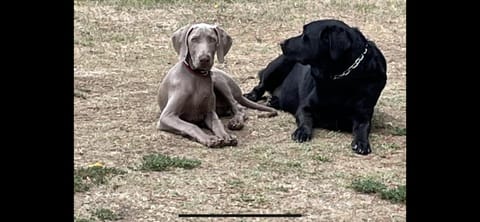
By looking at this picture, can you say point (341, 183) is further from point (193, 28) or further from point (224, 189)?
point (193, 28)

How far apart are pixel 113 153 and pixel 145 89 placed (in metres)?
2.34

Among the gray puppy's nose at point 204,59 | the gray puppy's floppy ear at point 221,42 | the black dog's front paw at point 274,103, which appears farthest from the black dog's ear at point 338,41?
the black dog's front paw at point 274,103

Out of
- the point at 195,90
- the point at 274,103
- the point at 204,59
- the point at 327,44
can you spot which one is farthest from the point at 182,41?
the point at 274,103

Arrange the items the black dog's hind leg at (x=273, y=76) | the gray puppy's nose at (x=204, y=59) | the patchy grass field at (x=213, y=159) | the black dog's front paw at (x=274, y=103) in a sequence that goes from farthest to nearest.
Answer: the black dog's hind leg at (x=273, y=76)
the black dog's front paw at (x=274, y=103)
the gray puppy's nose at (x=204, y=59)
the patchy grass field at (x=213, y=159)

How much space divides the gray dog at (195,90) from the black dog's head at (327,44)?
2.03ft

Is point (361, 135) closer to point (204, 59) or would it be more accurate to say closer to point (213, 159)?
point (213, 159)

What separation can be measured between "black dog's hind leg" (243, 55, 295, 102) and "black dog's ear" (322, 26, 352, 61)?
1359 millimetres

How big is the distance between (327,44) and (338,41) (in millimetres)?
97

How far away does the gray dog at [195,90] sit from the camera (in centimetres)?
681

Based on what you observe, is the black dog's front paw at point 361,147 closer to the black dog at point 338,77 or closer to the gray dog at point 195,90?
the black dog at point 338,77

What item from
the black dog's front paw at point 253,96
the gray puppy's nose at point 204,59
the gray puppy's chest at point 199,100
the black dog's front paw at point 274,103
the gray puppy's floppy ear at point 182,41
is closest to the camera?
the gray puppy's nose at point 204,59

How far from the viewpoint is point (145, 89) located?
8648 mm

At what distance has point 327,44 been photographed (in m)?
6.85

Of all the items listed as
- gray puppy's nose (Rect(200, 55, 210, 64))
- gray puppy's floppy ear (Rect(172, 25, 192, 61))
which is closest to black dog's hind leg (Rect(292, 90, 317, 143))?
gray puppy's nose (Rect(200, 55, 210, 64))
